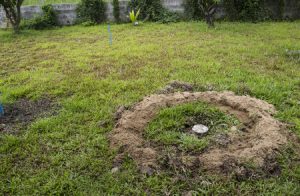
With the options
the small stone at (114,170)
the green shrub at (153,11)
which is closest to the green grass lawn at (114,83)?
the small stone at (114,170)

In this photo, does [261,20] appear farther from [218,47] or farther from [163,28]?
[218,47]

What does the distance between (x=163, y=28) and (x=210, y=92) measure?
5.19m

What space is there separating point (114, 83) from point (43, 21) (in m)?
6.45

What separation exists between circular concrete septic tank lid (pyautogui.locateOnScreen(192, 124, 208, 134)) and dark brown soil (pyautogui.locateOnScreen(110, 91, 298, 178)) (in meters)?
0.21

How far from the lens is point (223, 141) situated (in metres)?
3.12

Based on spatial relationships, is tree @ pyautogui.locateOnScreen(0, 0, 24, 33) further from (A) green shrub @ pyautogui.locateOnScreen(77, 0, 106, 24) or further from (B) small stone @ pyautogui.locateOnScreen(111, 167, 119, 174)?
(B) small stone @ pyautogui.locateOnScreen(111, 167, 119, 174)

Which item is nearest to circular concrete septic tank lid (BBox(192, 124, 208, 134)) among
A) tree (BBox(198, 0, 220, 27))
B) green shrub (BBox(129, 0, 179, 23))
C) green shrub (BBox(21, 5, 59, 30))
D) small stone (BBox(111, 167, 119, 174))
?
small stone (BBox(111, 167, 119, 174))

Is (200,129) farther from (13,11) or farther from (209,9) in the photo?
(13,11)

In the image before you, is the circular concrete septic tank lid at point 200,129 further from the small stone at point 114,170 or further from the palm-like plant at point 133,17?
the palm-like plant at point 133,17

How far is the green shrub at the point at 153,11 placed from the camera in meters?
9.98

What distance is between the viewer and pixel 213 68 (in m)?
5.28

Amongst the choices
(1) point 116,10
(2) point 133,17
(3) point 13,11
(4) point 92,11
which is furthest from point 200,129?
(3) point 13,11

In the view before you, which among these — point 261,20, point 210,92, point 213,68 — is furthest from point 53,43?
point 261,20

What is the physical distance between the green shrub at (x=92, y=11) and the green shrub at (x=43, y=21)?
3.10ft
